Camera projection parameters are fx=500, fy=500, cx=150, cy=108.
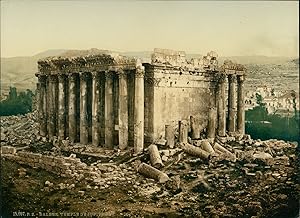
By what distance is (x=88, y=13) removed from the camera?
6.87m

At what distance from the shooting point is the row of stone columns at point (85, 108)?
7.48m

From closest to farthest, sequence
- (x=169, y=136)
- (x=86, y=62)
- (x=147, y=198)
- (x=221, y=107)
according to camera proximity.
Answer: (x=147, y=198)
(x=169, y=136)
(x=221, y=107)
(x=86, y=62)

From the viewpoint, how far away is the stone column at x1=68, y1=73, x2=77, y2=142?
7848mm

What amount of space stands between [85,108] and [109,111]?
1.43 ft

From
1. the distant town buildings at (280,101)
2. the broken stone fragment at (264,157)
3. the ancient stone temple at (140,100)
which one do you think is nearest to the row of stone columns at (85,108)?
the ancient stone temple at (140,100)

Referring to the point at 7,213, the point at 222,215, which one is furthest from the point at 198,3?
the point at 7,213

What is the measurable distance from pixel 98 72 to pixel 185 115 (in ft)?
6.02

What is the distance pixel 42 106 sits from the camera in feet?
25.0

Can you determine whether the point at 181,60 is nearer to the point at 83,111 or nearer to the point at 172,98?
the point at 172,98

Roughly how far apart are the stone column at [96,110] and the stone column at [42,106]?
0.76 metres

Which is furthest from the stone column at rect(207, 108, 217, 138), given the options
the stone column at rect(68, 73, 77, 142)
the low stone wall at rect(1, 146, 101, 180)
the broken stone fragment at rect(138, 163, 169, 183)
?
the stone column at rect(68, 73, 77, 142)

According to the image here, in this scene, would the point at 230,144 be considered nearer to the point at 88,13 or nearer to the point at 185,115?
the point at 185,115

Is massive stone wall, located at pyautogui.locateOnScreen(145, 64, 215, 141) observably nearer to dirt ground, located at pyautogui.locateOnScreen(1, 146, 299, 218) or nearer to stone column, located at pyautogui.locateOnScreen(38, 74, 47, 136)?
dirt ground, located at pyautogui.locateOnScreen(1, 146, 299, 218)

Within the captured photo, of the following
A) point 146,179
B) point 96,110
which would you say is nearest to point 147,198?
point 146,179
